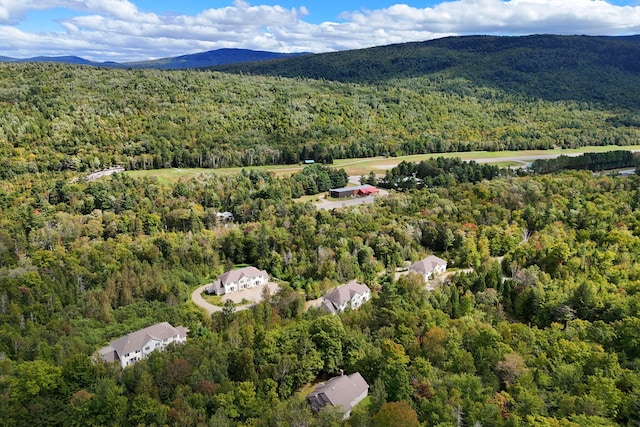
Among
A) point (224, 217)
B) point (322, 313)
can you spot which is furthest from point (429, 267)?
point (224, 217)

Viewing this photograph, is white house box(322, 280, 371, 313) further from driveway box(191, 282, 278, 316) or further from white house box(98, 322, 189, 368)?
white house box(98, 322, 189, 368)

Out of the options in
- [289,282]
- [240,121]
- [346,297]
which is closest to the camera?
[346,297]

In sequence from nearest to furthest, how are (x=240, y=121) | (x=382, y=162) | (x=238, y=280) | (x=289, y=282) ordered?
(x=238, y=280) < (x=289, y=282) < (x=382, y=162) < (x=240, y=121)

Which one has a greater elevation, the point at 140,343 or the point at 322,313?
the point at 322,313

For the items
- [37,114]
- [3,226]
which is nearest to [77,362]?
[3,226]

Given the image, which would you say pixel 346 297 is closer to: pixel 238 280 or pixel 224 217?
pixel 238 280

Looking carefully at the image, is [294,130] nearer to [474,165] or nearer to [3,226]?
[474,165]

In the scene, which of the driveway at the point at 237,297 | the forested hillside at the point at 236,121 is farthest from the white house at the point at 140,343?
the forested hillside at the point at 236,121
